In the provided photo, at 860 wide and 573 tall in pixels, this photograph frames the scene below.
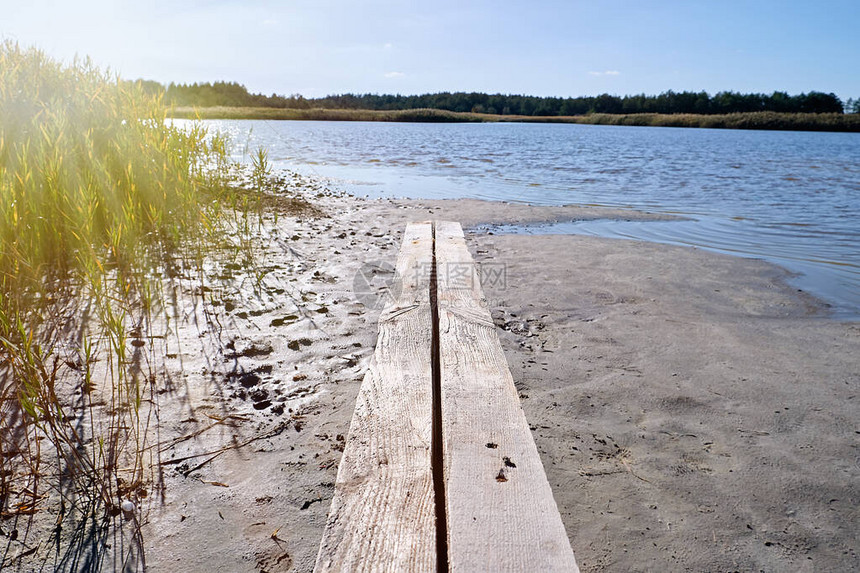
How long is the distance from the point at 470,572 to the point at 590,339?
252 centimetres

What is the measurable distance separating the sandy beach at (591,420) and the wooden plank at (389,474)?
423mm

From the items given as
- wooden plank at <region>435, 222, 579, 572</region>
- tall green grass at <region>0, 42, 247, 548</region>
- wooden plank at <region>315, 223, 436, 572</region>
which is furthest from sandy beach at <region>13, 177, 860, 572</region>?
wooden plank at <region>435, 222, 579, 572</region>

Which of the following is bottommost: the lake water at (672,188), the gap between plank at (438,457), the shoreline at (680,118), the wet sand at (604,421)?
the wet sand at (604,421)

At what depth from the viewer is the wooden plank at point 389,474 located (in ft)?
3.46

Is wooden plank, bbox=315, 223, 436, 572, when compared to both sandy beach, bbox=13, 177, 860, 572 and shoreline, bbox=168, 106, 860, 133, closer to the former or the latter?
sandy beach, bbox=13, 177, 860, 572

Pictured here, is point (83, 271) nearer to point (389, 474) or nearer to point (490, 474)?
point (389, 474)

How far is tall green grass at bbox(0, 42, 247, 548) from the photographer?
1.79m

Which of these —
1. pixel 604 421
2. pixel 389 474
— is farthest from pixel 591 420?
pixel 389 474

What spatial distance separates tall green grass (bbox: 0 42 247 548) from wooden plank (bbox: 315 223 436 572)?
845 millimetres

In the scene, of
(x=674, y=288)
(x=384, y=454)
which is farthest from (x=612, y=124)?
(x=384, y=454)

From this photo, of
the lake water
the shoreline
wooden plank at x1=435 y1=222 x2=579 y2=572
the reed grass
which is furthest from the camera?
the shoreline

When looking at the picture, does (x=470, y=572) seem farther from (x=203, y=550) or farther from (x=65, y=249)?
(x=65, y=249)

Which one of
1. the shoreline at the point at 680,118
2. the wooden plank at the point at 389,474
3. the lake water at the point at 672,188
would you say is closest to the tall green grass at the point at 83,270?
the wooden plank at the point at 389,474

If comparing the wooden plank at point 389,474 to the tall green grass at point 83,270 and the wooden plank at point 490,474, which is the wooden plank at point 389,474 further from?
the tall green grass at point 83,270
